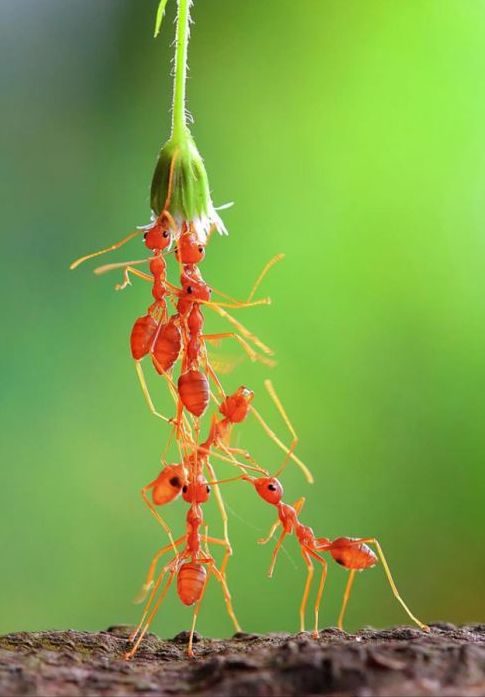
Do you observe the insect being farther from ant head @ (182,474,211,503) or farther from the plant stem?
the plant stem

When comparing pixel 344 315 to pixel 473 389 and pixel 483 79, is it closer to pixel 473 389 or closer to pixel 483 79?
pixel 473 389

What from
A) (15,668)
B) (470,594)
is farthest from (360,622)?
(15,668)

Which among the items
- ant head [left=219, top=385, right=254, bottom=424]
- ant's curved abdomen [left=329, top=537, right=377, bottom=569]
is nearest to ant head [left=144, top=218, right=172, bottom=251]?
ant head [left=219, top=385, right=254, bottom=424]

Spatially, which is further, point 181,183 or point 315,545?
point 315,545

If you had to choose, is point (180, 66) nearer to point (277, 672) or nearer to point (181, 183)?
point (181, 183)

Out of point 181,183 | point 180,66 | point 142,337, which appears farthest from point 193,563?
point 180,66

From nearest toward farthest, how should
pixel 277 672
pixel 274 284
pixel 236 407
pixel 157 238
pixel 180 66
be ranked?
pixel 277 672, pixel 180 66, pixel 157 238, pixel 236 407, pixel 274 284
